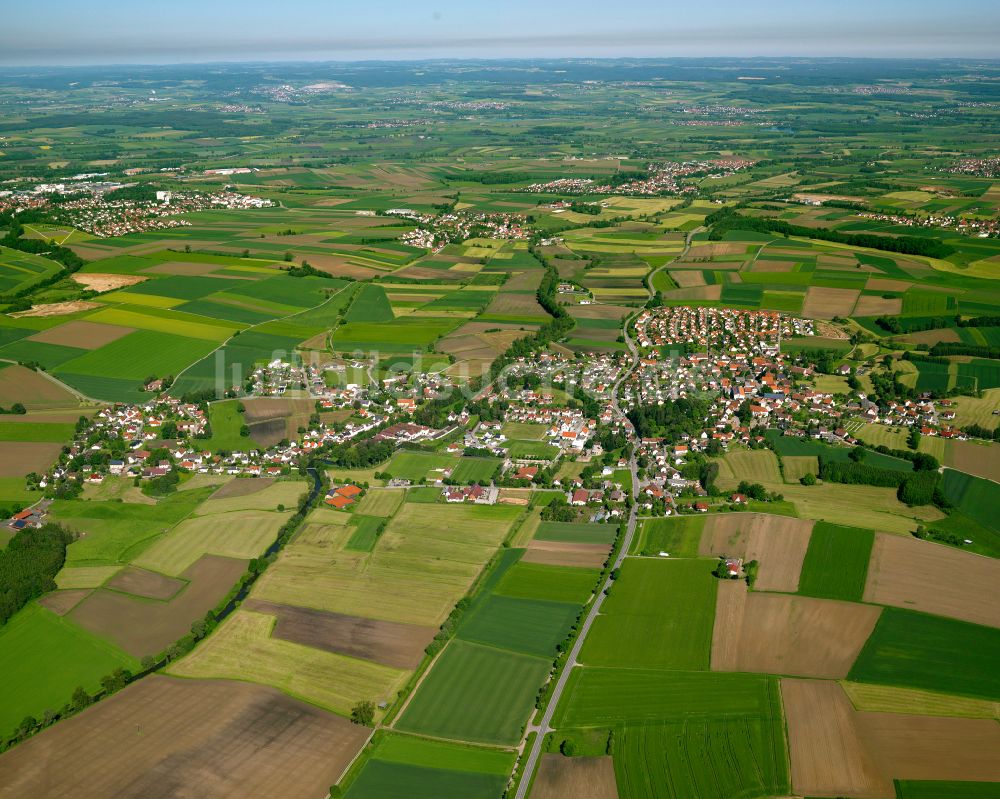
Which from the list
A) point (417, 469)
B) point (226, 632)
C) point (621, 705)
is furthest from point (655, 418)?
point (226, 632)

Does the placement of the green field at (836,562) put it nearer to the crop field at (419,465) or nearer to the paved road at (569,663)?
the paved road at (569,663)

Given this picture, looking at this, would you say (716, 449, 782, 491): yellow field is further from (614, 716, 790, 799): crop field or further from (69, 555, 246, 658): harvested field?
(69, 555, 246, 658): harvested field

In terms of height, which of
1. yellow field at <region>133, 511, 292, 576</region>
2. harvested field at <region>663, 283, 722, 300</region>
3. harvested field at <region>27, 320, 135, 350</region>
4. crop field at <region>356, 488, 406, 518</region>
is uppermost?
harvested field at <region>663, 283, 722, 300</region>

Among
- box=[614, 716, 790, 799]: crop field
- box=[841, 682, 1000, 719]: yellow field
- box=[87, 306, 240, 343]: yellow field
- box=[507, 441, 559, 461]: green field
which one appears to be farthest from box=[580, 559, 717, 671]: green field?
box=[87, 306, 240, 343]: yellow field

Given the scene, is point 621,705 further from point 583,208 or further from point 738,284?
point 583,208

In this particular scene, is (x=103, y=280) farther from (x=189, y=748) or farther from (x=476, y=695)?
(x=476, y=695)

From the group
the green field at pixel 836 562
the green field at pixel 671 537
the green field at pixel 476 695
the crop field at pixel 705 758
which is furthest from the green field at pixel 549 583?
the green field at pixel 836 562
